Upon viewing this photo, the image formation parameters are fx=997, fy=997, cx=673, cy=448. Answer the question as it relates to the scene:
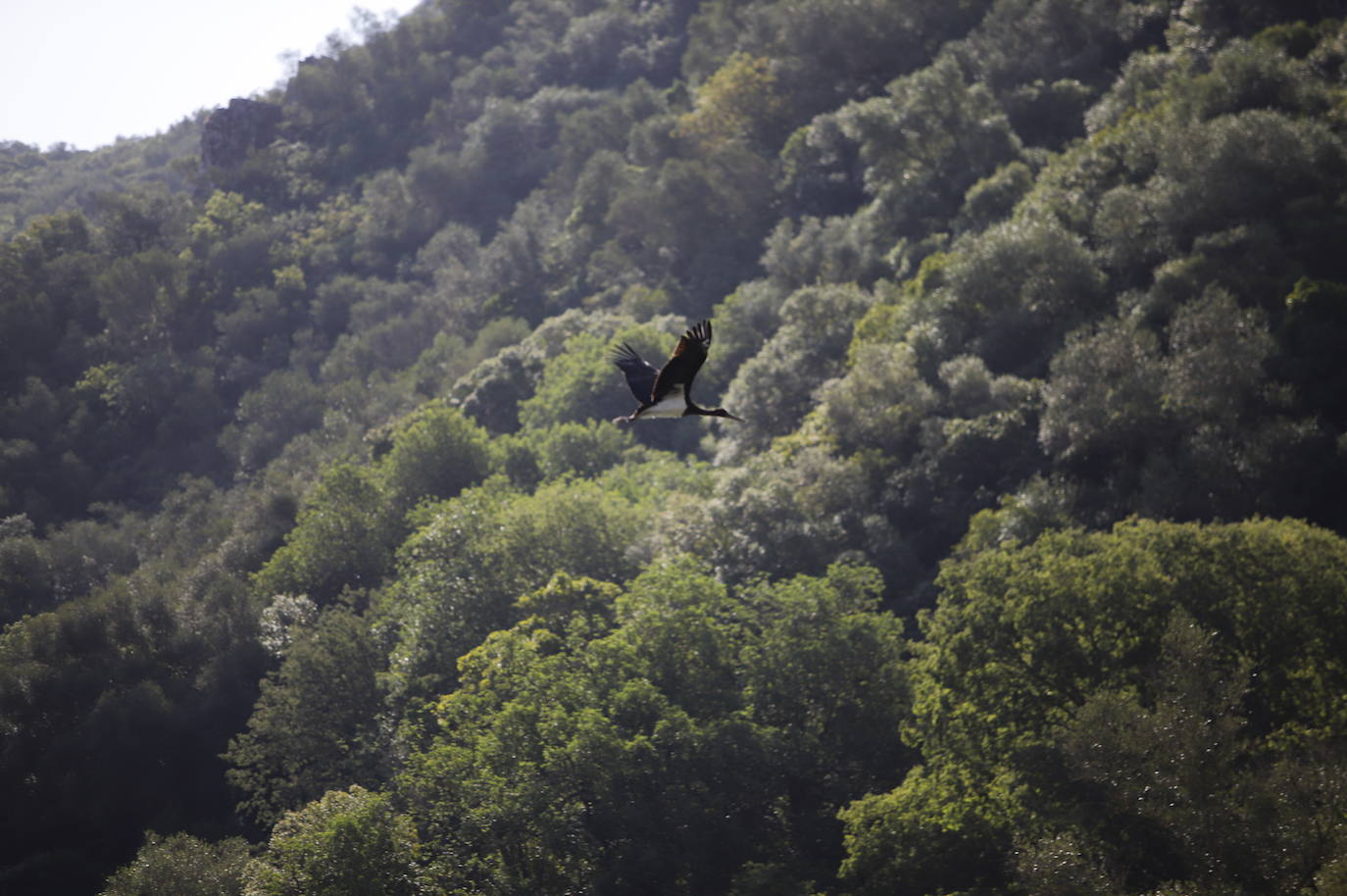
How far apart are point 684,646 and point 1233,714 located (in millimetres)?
19543

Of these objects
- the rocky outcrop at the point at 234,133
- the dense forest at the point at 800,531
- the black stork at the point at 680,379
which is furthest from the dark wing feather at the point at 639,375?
the rocky outcrop at the point at 234,133

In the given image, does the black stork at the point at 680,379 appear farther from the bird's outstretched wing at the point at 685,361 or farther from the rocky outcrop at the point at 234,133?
the rocky outcrop at the point at 234,133

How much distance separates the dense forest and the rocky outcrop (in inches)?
1497

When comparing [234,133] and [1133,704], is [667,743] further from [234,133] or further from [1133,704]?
[234,133]

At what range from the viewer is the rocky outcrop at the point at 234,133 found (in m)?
134

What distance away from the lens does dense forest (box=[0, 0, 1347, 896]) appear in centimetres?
3156

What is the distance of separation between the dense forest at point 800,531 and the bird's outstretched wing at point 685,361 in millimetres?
22040

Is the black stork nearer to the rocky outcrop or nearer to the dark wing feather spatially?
the dark wing feather

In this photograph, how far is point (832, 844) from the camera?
1438 inches

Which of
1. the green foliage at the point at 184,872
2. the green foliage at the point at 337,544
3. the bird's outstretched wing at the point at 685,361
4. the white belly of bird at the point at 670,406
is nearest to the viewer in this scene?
the bird's outstretched wing at the point at 685,361

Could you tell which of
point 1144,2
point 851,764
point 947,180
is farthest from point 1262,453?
point 1144,2

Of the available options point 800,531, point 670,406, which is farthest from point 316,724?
point 670,406

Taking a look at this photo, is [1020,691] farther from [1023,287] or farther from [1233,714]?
[1023,287]

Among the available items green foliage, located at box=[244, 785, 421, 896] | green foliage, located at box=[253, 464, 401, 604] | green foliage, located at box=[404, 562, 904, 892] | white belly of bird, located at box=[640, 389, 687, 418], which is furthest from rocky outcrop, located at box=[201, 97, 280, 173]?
white belly of bird, located at box=[640, 389, 687, 418]
